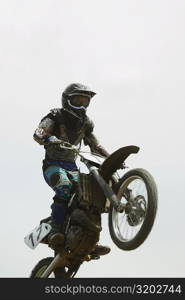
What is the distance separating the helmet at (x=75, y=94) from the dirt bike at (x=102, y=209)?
1.51 meters

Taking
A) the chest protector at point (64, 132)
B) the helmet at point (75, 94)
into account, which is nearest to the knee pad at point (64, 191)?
the chest protector at point (64, 132)

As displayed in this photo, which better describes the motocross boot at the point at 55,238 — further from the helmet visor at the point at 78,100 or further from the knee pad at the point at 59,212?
the helmet visor at the point at 78,100

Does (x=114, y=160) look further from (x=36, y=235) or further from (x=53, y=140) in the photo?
(x=36, y=235)

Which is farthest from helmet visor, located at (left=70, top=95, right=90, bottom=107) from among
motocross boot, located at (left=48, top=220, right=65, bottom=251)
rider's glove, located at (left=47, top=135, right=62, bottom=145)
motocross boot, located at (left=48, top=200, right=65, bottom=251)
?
motocross boot, located at (left=48, top=220, right=65, bottom=251)

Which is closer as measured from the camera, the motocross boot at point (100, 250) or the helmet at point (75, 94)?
the motocross boot at point (100, 250)

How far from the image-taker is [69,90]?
1684 centimetres

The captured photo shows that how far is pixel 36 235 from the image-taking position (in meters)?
16.5

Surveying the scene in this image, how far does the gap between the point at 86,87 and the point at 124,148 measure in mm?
2320

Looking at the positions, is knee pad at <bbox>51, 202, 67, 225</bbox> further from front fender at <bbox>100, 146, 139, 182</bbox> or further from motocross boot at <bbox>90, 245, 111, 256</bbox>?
front fender at <bbox>100, 146, 139, 182</bbox>

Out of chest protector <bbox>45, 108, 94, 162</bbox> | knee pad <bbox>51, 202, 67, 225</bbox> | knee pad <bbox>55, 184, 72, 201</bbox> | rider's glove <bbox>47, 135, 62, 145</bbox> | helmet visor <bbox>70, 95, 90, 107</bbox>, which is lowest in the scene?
knee pad <bbox>51, 202, 67, 225</bbox>

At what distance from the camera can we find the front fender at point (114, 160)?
48.9 feet

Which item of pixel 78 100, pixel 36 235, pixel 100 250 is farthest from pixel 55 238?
pixel 78 100

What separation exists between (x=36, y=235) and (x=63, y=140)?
1945 mm

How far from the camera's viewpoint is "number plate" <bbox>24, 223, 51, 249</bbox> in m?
16.2
